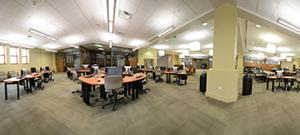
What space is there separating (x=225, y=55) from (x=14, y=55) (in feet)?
50.5

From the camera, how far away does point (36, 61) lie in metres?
13.4

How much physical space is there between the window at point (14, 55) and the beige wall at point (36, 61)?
0.35 meters

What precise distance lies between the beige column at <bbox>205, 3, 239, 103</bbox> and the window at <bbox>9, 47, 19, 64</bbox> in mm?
14729

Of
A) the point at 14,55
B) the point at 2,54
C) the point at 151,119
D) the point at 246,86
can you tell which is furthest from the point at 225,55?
the point at 14,55

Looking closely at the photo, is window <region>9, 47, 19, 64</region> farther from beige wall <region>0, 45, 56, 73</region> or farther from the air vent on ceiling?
the air vent on ceiling

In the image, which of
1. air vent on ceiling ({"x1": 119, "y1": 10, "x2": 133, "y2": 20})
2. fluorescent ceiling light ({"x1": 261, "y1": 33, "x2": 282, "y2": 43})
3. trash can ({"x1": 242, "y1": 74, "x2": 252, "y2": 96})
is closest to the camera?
air vent on ceiling ({"x1": 119, "y1": 10, "x2": 133, "y2": 20})

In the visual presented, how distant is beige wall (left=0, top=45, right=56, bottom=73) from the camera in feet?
32.7

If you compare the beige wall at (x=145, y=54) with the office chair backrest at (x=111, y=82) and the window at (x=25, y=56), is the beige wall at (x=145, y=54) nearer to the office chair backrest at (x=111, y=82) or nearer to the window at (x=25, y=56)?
the office chair backrest at (x=111, y=82)

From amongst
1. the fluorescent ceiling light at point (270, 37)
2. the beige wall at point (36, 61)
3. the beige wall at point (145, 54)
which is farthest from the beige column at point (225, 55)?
the beige wall at point (36, 61)

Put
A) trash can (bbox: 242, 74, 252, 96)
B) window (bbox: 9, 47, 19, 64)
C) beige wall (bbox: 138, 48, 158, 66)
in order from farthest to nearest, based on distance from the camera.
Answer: beige wall (bbox: 138, 48, 158, 66) < window (bbox: 9, 47, 19, 64) < trash can (bbox: 242, 74, 252, 96)

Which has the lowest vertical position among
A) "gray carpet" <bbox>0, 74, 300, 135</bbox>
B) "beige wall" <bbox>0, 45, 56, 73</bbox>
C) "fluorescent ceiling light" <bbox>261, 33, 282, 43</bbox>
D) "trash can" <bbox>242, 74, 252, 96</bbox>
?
"gray carpet" <bbox>0, 74, 300, 135</bbox>

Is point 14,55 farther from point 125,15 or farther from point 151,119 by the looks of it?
point 151,119

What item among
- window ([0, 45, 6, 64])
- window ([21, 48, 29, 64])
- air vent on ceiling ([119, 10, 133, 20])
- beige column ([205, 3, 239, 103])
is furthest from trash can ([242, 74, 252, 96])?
window ([21, 48, 29, 64])

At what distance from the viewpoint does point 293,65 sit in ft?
59.4
